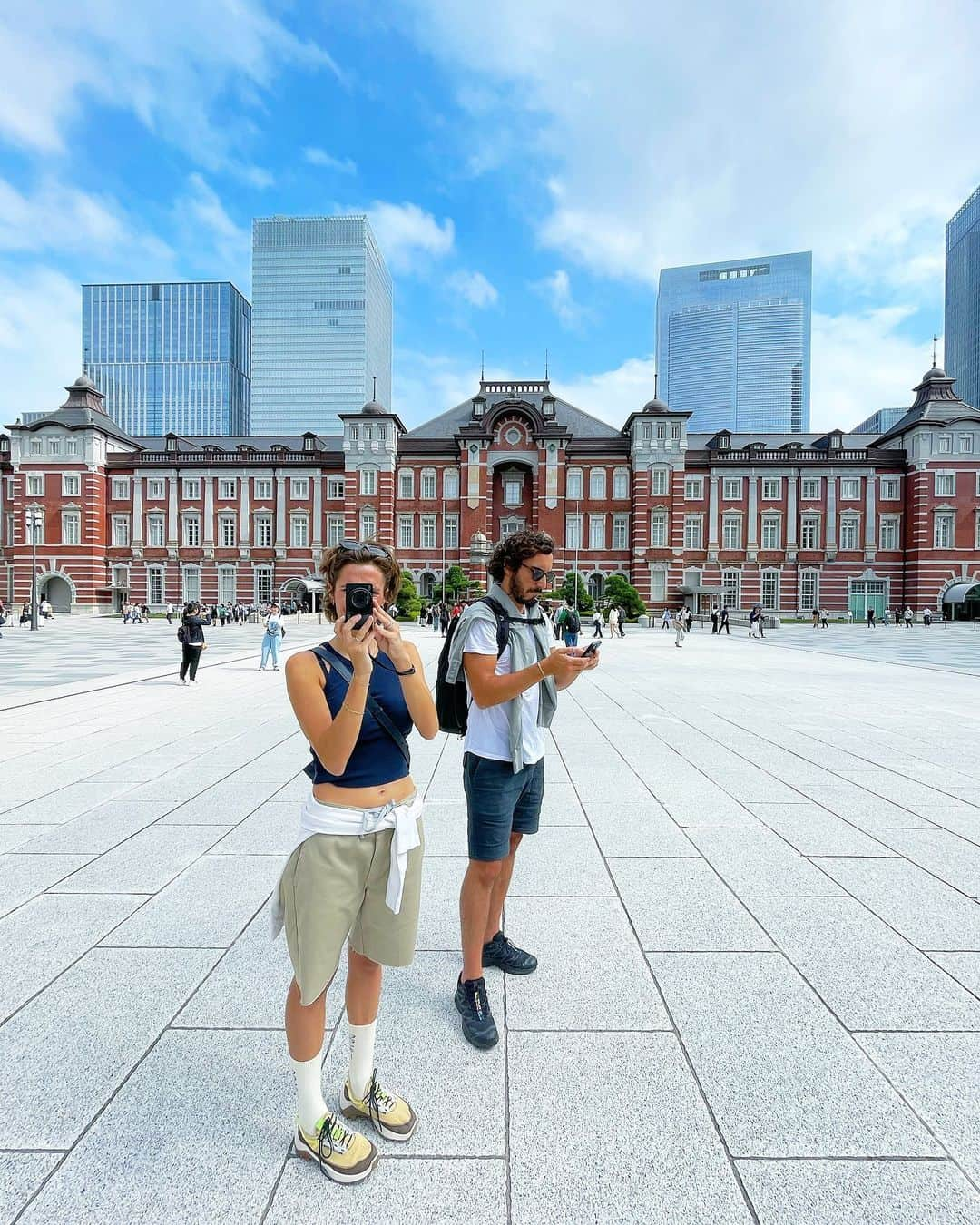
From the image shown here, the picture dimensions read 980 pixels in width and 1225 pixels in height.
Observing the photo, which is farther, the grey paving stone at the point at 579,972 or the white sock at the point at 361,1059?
the grey paving stone at the point at 579,972

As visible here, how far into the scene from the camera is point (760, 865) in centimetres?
425

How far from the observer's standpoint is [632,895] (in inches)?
150

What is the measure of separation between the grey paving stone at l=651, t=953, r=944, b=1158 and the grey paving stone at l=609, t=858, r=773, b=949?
0.16 meters

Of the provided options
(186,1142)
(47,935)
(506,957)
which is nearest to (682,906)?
(506,957)

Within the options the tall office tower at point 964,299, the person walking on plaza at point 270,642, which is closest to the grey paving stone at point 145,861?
the person walking on plaza at point 270,642

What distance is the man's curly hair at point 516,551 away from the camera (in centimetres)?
266

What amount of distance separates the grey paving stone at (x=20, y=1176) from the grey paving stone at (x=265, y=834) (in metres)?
2.26

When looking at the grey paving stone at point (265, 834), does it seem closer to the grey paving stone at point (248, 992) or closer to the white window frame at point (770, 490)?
the grey paving stone at point (248, 992)

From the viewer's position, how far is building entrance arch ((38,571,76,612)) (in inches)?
2158

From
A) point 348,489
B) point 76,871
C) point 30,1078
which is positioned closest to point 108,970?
point 30,1078

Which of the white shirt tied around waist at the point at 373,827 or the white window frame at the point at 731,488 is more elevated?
the white window frame at the point at 731,488

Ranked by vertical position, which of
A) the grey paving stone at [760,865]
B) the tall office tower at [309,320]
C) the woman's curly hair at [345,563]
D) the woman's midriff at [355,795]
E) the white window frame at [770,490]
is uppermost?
the tall office tower at [309,320]

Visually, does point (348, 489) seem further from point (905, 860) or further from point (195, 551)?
point (905, 860)

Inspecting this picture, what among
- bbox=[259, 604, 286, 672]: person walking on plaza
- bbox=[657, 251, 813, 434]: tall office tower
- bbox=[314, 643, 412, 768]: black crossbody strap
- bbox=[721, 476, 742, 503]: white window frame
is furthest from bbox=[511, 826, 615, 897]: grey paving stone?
bbox=[657, 251, 813, 434]: tall office tower
